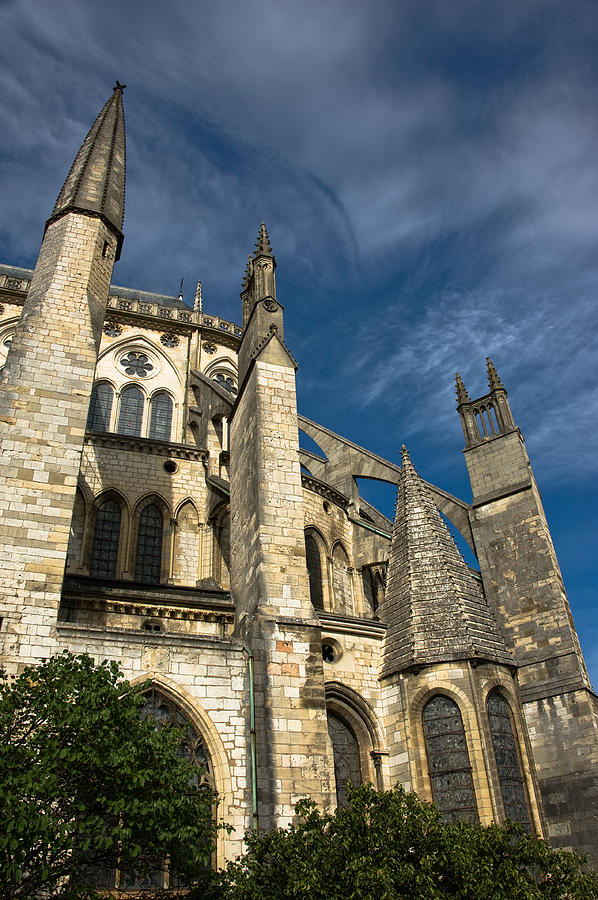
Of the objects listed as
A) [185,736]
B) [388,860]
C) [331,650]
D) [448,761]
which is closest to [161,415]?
[331,650]

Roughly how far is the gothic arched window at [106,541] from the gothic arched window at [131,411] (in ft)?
22.0

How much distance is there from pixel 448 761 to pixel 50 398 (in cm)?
972

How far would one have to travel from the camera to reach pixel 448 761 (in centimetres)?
1314

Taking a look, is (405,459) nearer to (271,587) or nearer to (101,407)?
(271,587)

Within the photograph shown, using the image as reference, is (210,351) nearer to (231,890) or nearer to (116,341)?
(116,341)

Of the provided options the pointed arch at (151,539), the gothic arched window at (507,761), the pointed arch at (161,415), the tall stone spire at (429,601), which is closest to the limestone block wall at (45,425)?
the pointed arch at (151,539)

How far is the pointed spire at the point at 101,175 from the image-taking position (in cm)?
1728

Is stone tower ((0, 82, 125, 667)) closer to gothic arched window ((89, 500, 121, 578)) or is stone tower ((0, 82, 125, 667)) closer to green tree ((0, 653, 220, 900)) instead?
green tree ((0, 653, 220, 900))

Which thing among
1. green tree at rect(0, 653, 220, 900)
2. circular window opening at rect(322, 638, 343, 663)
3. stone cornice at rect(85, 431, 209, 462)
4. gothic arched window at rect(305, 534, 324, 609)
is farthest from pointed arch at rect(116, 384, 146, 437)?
green tree at rect(0, 653, 220, 900)

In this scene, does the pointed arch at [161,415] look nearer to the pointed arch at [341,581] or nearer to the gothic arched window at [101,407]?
the gothic arched window at [101,407]

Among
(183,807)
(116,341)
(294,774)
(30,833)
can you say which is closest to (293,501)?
(294,774)

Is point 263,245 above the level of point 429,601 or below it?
above

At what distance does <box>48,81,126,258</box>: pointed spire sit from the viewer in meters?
17.3

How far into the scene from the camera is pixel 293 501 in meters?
13.6
